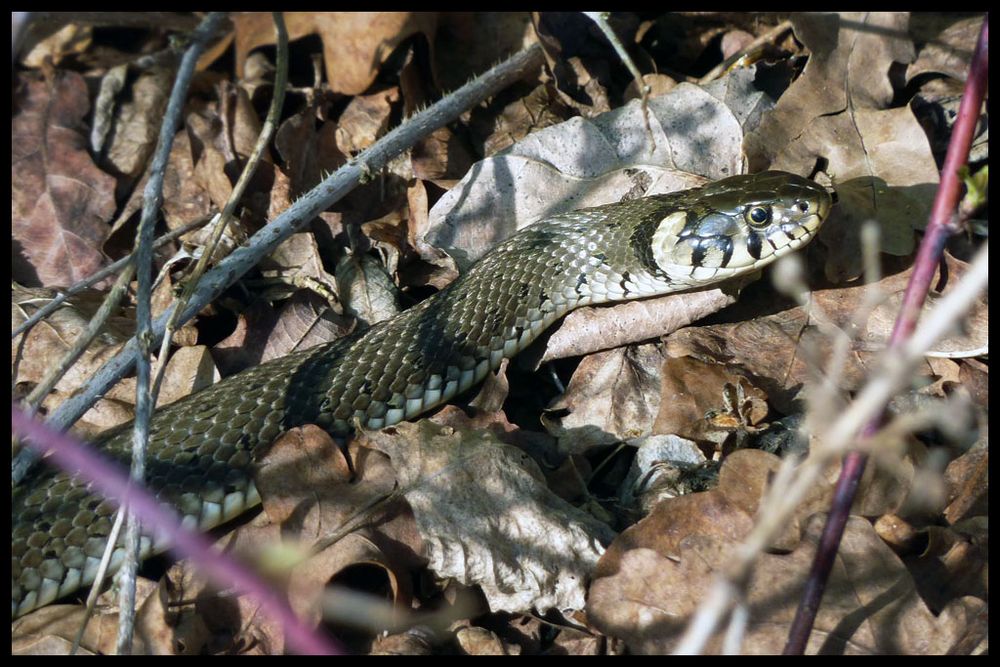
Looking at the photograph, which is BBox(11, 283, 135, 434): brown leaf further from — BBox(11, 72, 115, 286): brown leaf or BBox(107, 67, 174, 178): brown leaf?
BBox(107, 67, 174, 178): brown leaf

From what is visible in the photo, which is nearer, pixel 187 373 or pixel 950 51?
pixel 187 373

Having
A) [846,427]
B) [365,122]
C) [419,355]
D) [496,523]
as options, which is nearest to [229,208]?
[419,355]

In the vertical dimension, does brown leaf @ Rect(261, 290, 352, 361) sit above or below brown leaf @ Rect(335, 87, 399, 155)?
below

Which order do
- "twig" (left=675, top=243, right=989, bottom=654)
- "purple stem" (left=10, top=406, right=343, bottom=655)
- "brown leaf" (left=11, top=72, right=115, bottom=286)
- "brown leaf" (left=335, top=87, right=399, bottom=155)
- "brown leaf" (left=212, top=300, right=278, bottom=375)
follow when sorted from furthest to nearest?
"brown leaf" (left=335, top=87, right=399, bottom=155)
"brown leaf" (left=11, top=72, right=115, bottom=286)
"brown leaf" (left=212, top=300, right=278, bottom=375)
"purple stem" (left=10, top=406, right=343, bottom=655)
"twig" (left=675, top=243, right=989, bottom=654)

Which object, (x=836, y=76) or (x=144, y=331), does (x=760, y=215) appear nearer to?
(x=836, y=76)

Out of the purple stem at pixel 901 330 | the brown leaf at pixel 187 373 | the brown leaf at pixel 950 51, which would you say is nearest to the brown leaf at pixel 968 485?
the purple stem at pixel 901 330

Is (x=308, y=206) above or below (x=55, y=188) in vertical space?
below

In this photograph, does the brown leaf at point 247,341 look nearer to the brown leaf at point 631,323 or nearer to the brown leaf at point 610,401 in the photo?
the brown leaf at point 631,323

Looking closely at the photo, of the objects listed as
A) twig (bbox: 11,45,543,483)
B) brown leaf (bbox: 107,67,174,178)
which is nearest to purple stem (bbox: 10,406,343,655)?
twig (bbox: 11,45,543,483)
